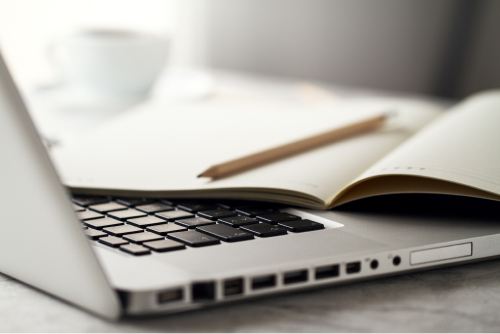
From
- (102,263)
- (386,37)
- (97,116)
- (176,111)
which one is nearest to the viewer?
(102,263)

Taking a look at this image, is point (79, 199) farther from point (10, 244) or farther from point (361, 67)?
point (361, 67)

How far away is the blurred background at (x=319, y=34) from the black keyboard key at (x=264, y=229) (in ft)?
3.55

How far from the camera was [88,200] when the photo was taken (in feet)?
1.50

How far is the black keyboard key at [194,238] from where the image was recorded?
358mm

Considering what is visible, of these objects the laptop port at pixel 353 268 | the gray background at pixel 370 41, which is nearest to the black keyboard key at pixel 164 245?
the laptop port at pixel 353 268

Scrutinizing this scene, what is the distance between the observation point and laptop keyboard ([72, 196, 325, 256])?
362 millimetres

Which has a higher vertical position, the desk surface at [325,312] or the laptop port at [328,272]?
the laptop port at [328,272]

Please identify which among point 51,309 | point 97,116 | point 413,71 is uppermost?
point 413,71

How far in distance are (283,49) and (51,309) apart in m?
1.27

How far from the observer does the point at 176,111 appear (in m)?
0.70

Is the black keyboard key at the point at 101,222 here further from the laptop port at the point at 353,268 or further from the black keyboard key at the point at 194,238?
the laptop port at the point at 353,268

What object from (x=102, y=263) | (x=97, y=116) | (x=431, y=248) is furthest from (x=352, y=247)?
(x=97, y=116)

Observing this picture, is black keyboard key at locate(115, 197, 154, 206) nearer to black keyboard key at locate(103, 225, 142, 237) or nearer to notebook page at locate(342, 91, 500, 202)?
black keyboard key at locate(103, 225, 142, 237)

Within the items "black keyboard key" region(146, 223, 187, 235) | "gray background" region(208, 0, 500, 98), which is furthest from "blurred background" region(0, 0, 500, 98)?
"black keyboard key" region(146, 223, 187, 235)
